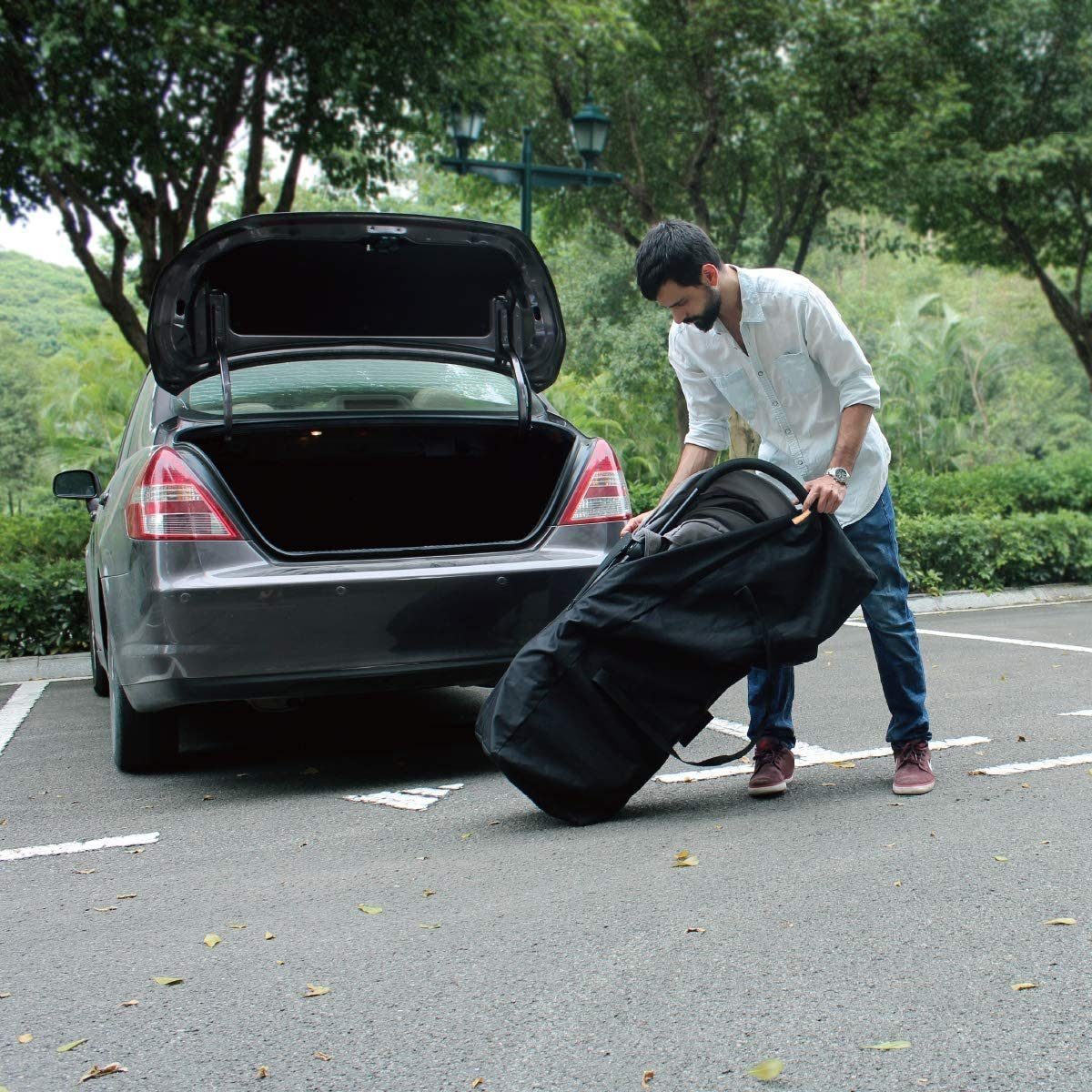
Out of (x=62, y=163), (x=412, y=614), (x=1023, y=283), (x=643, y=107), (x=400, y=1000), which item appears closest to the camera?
(x=400, y=1000)

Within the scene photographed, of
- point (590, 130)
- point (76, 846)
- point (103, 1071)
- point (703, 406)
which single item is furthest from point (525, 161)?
point (103, 1071)

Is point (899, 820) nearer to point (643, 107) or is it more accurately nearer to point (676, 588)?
point (676, 588)

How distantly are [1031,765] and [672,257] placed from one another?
7.09 feet

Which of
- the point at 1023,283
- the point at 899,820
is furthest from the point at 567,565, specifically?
the point at 1023,283

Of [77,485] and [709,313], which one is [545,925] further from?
[77,485]

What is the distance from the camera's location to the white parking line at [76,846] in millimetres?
3793

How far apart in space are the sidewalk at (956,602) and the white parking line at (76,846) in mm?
4160

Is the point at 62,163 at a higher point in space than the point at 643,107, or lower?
lower

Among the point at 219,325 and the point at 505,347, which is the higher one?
the point at 219,325

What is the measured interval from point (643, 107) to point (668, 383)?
631cm

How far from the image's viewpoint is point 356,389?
480cm

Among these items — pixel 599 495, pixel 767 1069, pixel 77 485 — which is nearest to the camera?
→ pixel 767 1069

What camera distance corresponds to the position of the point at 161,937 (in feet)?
9.84

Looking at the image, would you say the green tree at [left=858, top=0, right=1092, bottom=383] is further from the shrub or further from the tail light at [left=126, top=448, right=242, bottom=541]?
the tail light at [left=126, top=448, right=242, bottom=541]
